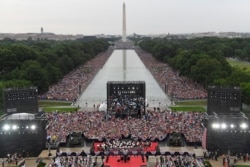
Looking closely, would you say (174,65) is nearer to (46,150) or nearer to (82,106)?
(82,106)

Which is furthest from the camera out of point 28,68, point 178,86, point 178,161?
point 178,86

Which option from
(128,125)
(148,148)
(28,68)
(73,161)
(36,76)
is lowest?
(73,161)

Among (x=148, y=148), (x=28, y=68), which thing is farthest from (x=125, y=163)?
(x=28, y=68)

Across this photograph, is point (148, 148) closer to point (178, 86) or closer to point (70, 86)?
point (178, 86)

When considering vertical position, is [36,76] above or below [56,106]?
above

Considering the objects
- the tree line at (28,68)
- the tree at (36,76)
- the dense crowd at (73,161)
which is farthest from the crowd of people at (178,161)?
the tree at (36,76)

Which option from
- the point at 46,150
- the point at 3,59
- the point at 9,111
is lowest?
the point at 46,150

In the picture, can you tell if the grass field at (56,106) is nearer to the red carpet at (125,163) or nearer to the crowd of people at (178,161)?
the red carpet at (125,163)

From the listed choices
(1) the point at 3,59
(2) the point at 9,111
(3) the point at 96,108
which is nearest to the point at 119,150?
(2) the point at 9,111
